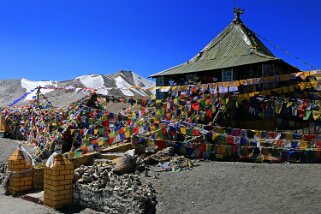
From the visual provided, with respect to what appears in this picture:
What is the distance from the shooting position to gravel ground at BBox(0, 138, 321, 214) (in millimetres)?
6504

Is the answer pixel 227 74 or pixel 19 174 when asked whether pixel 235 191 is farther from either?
pixel 227 74

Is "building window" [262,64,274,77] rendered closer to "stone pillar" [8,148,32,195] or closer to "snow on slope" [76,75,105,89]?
"stone pillar" [8,148,32,195]

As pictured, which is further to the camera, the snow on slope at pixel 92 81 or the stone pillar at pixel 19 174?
the snow on slope at pixel 92 81

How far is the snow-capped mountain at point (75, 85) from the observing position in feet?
157

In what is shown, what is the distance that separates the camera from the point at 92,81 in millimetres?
52719

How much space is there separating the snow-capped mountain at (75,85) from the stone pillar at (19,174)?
35696 millimetres

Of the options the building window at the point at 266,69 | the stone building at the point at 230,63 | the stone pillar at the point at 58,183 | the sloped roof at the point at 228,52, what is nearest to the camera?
the stone pillar at the point at 58,183

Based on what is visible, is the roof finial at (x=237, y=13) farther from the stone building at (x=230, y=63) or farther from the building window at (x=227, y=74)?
the building window at (x=227, y=74)

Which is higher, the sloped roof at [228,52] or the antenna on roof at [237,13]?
the antenna on roof at [237,13]

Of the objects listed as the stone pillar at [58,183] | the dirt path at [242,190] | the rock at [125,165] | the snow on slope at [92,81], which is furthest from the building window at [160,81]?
the snow on slope at [92,81]

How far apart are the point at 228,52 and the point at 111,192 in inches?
730

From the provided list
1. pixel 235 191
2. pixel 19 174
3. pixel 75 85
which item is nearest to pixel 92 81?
pixel 75 85

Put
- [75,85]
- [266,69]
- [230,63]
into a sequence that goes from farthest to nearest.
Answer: [75,85], [230,63], [266,69]

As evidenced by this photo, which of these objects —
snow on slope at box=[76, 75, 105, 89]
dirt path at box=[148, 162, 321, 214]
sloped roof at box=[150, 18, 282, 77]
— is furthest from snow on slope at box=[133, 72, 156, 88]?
dirt path at box=[148, 162, 321, 214]
